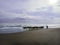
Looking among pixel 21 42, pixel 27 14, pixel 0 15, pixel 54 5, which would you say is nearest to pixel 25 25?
pixel 27 14

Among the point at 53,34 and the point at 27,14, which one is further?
the point at 53,34

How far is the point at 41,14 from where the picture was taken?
5.08ft

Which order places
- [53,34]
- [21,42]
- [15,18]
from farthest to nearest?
Result: [53,34] → [15,18] → [21,42]

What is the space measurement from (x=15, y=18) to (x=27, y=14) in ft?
0.56

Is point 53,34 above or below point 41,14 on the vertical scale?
below

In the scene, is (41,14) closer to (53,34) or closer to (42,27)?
(42,27)

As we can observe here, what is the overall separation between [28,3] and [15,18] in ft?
0.90

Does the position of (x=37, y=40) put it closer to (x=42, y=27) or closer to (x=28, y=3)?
(x=42, y=27)

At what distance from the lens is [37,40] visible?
146cm

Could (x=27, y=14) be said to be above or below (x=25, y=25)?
above

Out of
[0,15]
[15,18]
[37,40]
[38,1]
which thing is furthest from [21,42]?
[38,1]

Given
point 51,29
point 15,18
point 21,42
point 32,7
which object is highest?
point 32,7

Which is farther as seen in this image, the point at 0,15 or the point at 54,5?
the point at 54,5

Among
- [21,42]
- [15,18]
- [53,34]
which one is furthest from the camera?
[53,34]
